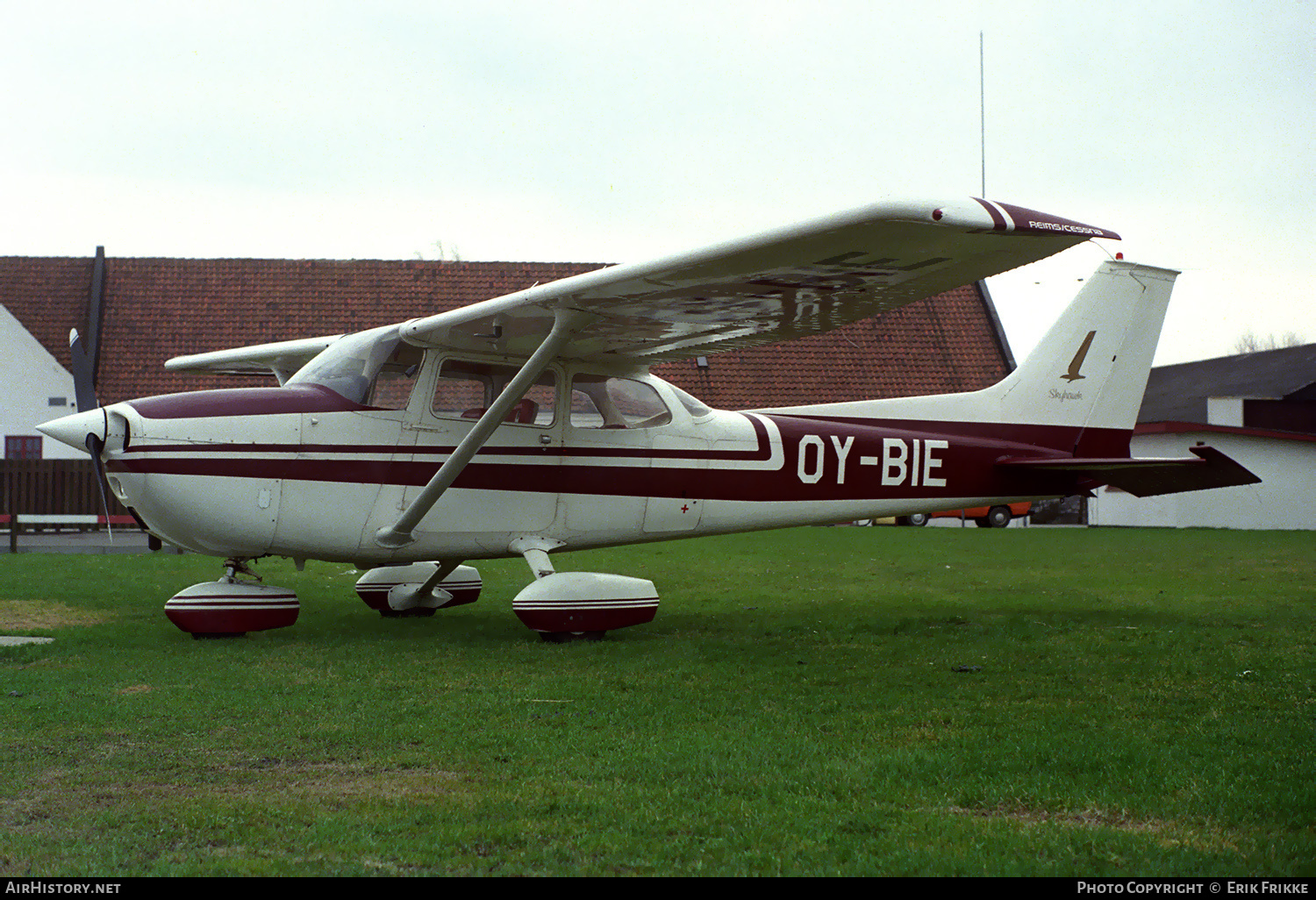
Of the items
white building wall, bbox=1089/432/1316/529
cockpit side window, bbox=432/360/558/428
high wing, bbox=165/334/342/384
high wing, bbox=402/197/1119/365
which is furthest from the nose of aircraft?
white building wall, bbox=1089/432/1316/529

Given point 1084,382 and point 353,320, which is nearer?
point 1084,382

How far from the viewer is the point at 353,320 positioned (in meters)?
26.6

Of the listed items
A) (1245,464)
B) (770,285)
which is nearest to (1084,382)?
(770,285)

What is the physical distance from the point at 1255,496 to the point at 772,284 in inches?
1110

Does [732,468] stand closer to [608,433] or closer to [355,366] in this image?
[608,433]

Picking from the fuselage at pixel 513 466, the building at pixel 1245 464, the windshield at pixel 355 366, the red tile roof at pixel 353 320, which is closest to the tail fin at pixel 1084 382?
the fuselage at pixel 513 466

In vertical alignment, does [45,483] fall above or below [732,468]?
below

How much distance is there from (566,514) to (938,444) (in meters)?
3.54

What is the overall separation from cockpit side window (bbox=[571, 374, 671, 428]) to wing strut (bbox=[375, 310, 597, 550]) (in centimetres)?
106

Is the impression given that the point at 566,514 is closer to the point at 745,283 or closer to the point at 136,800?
the point at 745,283

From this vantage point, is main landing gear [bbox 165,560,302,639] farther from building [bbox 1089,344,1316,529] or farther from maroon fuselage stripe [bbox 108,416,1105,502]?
building [bbox 1089,344,1316,529]

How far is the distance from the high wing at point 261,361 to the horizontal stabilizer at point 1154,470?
6560 mm

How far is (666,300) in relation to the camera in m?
7.48

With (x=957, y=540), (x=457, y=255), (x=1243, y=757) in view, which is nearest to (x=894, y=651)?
(x=1243, y=757)
